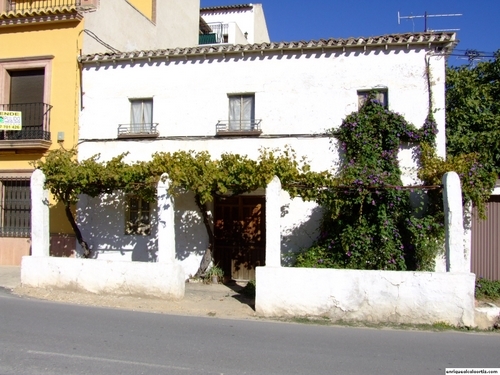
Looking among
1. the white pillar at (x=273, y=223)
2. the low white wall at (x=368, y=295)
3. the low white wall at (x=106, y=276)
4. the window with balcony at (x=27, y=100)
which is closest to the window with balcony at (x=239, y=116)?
the white pillar at (x=273, y=223)

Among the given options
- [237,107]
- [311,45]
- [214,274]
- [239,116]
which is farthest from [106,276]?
[311,45]

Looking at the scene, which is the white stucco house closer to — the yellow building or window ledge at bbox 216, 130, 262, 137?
window ledge at bbox 216, 130, 262, 137

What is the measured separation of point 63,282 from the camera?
1076cm

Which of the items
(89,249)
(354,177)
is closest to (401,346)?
(354,177)

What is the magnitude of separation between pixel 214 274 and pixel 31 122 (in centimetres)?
689

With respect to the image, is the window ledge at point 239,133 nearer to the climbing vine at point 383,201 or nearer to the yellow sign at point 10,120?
the climbing vine at point 383,201

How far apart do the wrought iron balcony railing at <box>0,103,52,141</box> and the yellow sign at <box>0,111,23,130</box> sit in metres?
0.36

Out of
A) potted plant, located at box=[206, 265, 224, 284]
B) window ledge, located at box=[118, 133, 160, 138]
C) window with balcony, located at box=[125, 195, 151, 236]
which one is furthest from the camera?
window with balcony, located at box=[125, 195, 151, 236]

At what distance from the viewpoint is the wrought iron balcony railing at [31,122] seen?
1360 centimetres

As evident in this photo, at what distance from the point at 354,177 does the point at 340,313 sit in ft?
9.21

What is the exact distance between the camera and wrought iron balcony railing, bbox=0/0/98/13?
1407cm

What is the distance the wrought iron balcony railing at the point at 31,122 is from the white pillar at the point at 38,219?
269 cm

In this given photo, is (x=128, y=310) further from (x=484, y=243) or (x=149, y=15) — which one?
(x=149, y=15)

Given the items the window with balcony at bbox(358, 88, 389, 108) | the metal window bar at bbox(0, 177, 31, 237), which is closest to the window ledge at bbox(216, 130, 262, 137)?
the window with balcony at bbox(358, 88, 389, 108)
